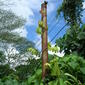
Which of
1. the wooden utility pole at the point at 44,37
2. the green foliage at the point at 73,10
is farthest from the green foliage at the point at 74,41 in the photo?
the green foliage at the point at 73,10

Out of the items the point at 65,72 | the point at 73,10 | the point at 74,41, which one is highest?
the point at 73,10

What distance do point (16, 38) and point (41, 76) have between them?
15282 millimetres

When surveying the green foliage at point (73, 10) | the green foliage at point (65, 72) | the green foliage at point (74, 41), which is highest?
the green foliage at point (73, 10)

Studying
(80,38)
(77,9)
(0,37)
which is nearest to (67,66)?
(80,38)

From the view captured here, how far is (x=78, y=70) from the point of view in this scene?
387 centimetres

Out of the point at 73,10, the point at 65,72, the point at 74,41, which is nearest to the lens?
the point at 65,72

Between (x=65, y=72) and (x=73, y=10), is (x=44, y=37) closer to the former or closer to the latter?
(x=65, y=72)

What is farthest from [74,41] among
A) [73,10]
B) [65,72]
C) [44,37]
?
[73,10]

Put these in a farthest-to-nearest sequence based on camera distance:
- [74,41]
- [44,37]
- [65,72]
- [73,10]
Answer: [73,10] → [74,41] → [44,37] → [65,72]

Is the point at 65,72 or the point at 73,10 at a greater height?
the point at 73,10

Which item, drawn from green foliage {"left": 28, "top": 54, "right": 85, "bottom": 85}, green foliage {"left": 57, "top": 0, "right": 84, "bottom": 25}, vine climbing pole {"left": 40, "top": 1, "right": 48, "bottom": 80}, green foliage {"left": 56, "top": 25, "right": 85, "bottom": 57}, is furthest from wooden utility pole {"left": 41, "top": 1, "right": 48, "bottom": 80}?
green foliage {"left": 57, "top": 0, "right": 84, "bottom": 25}

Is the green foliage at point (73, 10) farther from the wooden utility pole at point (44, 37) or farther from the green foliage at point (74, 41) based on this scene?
the wooden utility pole at point (44, 37)

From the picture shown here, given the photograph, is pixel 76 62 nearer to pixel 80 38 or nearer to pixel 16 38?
pixel 80 38

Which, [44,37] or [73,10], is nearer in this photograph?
[44,37]
